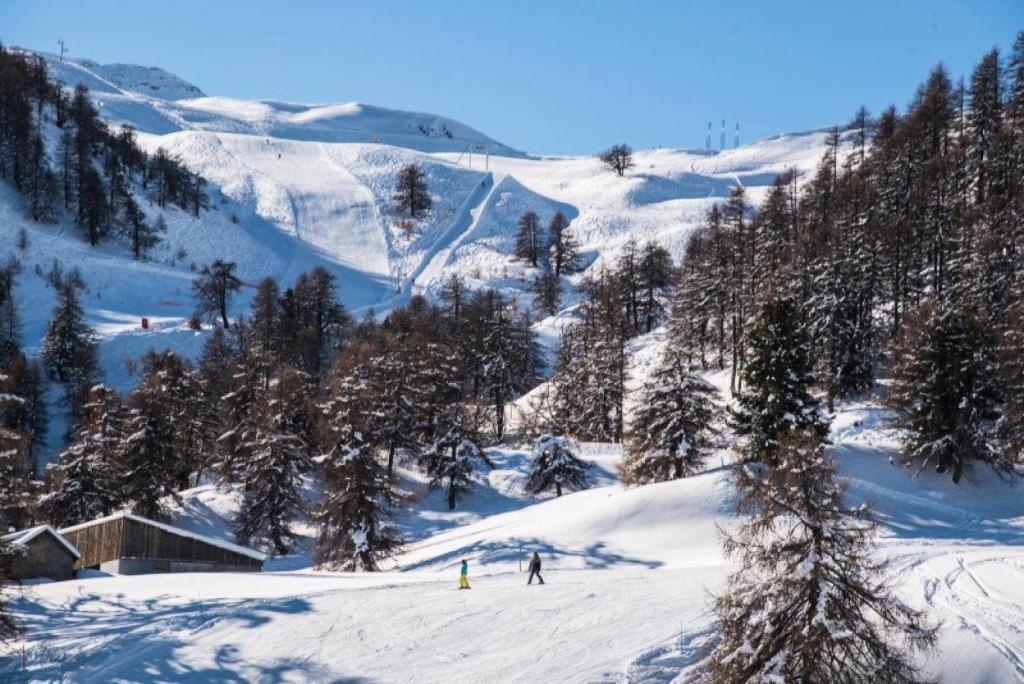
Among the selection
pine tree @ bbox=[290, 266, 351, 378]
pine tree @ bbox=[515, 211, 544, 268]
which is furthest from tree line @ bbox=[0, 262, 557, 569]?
pine tree @ bbox=[515, 211, 544, 268]

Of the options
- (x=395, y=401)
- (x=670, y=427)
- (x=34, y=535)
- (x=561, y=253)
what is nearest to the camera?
(x=34, y=535)

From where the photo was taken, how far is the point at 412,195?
14312cm

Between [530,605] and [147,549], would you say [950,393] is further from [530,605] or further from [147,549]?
[147,549]

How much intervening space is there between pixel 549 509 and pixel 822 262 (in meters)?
28.8

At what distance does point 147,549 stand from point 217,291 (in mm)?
55826

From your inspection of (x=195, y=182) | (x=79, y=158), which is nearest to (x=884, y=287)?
(x=79, y=158)

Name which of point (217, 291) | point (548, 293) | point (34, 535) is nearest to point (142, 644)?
point (34, 535)

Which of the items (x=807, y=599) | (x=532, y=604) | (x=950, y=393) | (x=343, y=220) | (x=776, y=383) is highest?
(x=343, y=220)

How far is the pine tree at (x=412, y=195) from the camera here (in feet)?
471

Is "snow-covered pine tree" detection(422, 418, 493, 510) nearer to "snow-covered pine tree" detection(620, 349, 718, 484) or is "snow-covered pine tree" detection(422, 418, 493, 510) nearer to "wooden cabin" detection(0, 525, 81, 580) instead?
"snow-covered pine tree" detection(620, 349, 718, 484)

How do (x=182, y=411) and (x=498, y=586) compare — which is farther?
(x=182, y=411)

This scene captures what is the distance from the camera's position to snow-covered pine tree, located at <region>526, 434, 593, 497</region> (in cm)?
5312

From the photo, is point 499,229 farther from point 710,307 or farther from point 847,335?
point 847,335

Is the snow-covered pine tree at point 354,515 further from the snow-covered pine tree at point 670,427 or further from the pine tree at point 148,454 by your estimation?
the snow-covered pine tree at point 670,427
